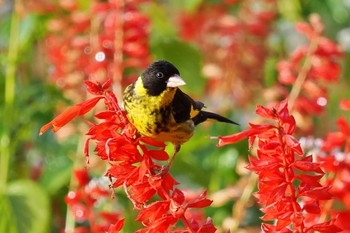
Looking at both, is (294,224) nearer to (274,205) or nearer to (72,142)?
(274,205)

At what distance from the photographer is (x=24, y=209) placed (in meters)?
1.65

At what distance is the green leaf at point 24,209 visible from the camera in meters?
1.60

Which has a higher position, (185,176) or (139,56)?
(139,56)

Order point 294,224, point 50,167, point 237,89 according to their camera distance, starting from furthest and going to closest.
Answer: point 237,89
point 50,167
point 294,224

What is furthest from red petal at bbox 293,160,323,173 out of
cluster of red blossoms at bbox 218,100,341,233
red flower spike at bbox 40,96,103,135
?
red flower spike at bbox 40,96,103,135

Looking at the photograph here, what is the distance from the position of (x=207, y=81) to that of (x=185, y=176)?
0.60 metres

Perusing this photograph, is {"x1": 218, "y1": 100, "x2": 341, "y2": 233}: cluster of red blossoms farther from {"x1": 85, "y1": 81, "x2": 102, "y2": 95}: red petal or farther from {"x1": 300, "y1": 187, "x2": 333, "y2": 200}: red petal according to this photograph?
{"x1": 85, "y1": 81, "x2": 102, "y2": 95}: red petal

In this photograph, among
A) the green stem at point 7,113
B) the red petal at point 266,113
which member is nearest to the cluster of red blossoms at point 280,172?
the red petal at point 266,113

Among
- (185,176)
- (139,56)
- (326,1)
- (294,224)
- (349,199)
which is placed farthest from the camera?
(326,1)

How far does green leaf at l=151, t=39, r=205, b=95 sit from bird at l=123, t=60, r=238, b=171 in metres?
0.98

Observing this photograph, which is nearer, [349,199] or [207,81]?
[349,199]

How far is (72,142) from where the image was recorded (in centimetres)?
189

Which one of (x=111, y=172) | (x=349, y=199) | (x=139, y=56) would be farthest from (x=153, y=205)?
(x=139, y=56)

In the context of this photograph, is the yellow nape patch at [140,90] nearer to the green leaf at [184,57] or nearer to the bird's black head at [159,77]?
the bird's black head at [159,77]
